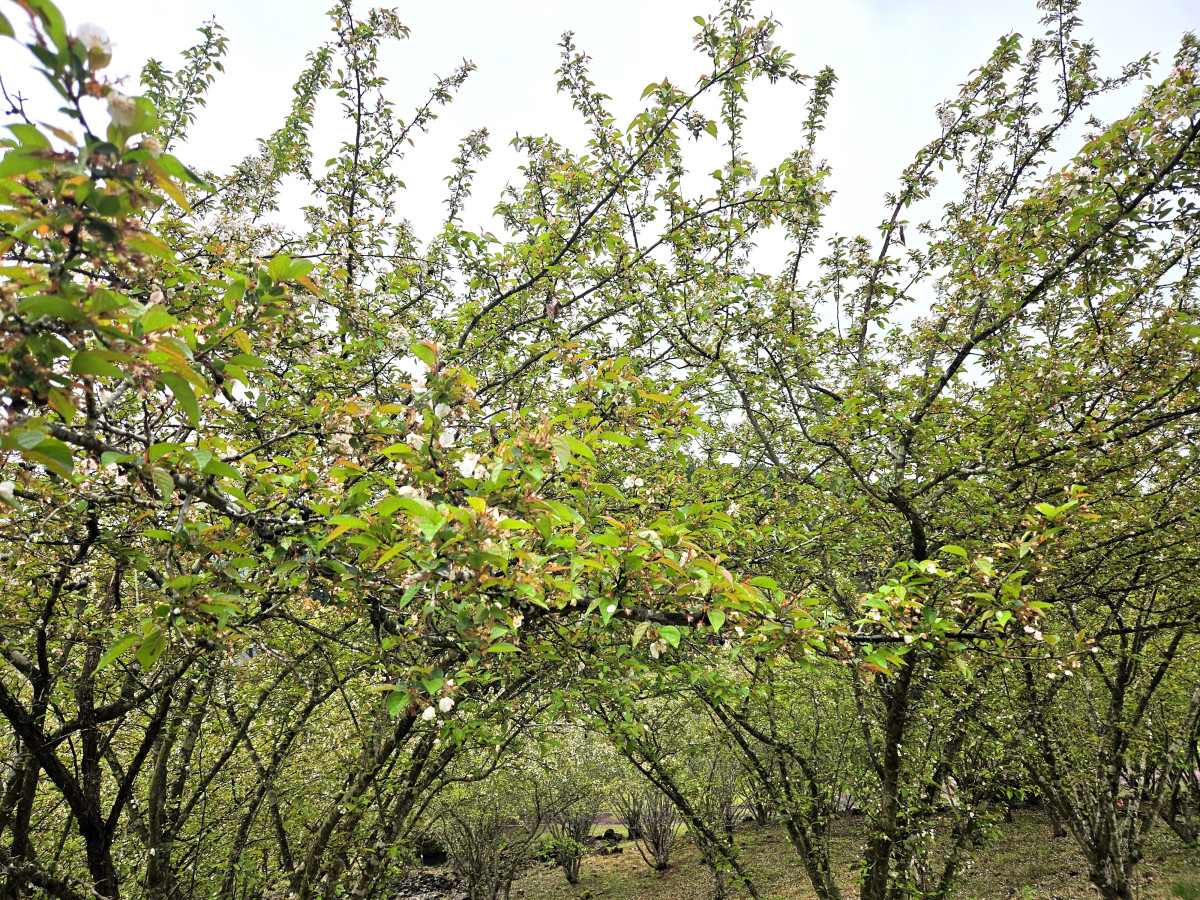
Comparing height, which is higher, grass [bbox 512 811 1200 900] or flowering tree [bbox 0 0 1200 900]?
flowering tree [bbox 0 0 1200 900]

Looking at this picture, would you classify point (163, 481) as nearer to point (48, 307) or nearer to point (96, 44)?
point (48, 307)

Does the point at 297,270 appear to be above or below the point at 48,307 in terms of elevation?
above

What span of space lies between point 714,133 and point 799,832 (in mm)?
6582

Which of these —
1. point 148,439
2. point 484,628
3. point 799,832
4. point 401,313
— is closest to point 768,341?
point 401,313

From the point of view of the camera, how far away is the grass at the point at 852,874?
29.5ft

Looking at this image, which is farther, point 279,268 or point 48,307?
point 279,268

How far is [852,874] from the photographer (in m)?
9.87

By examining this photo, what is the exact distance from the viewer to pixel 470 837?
418 inches

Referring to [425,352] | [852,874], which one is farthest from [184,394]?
[852,874]

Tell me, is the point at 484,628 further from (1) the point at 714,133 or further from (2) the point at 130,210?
(1) the point at 714,133

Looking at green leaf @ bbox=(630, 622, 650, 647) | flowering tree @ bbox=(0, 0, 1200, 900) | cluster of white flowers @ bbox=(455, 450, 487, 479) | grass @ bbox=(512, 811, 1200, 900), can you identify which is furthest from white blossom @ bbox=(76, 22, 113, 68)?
grass @ bbox=(512, 811, 1200, 900)

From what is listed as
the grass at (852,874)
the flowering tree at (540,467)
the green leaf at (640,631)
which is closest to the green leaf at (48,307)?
the flowering tree at (540,467)

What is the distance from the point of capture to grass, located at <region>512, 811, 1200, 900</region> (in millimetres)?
9000

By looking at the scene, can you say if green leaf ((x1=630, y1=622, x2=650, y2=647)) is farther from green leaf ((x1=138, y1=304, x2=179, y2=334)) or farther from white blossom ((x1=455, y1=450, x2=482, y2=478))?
green leaf ((x1=138, y1=304, x2=179, y2=334))
